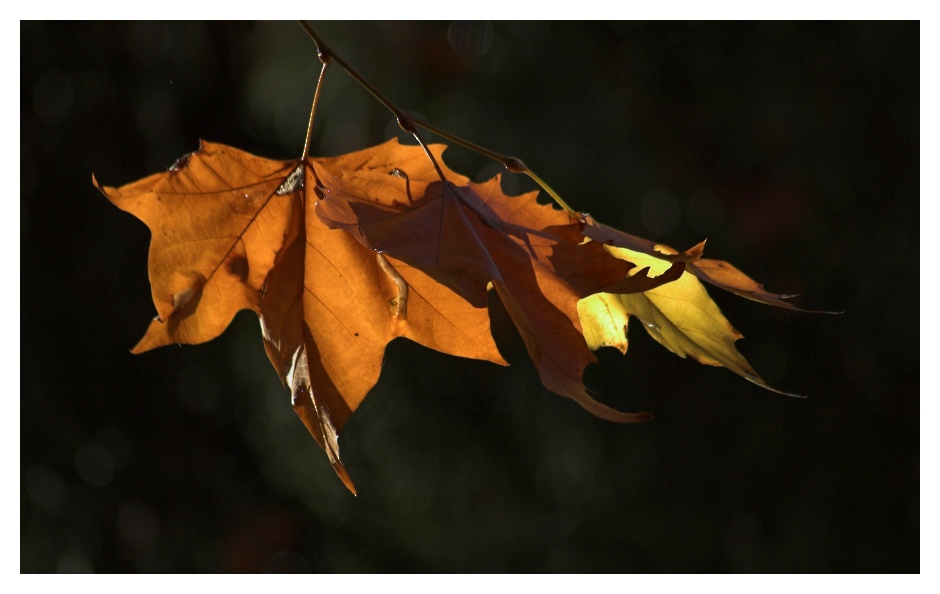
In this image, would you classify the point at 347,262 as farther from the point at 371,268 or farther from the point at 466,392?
the point at 466,392

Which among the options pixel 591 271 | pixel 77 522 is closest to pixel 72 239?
pixel 77 522

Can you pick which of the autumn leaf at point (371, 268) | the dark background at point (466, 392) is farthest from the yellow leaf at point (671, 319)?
the dark background at point (466, 392)

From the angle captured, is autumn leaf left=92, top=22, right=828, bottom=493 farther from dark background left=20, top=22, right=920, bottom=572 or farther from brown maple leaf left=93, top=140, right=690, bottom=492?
dark background left=20, top=22, right=920, bottom=572

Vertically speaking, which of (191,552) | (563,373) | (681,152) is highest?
(563,373)

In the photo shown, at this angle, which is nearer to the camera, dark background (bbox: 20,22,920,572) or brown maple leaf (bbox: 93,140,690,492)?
brown maple leaf (bbox: 93,140,690,492)

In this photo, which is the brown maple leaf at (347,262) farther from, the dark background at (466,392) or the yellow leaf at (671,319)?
the dark background at (466,392)

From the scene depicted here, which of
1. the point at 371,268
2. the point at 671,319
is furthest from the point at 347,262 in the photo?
the point at 671,319

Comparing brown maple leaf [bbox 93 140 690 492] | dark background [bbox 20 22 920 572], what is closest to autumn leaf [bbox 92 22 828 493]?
brown maple leaf [bbox 93 140 690 492]

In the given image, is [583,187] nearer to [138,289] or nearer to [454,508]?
[454,508]
